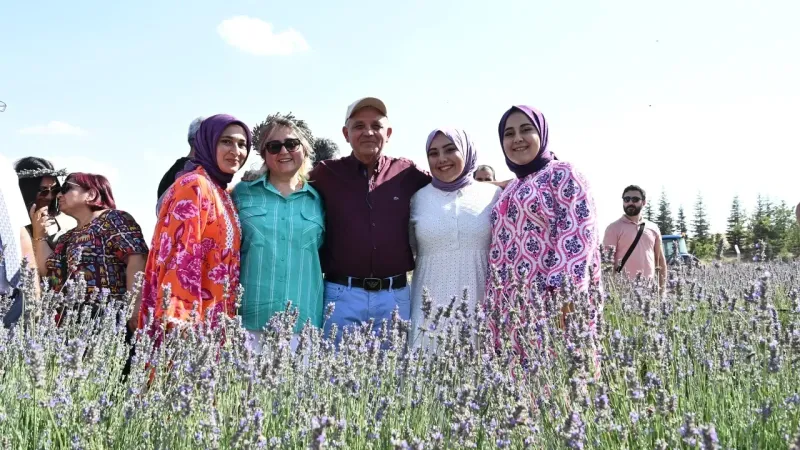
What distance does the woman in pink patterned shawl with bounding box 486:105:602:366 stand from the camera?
9.30 feet

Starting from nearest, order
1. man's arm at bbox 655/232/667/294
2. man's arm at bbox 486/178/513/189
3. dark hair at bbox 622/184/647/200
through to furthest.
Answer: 1. man's arm at bbox 486/178/513/189
2. man's arm at bbox 655/232/667/294
3. dark hair at bbox 622/184/647/200

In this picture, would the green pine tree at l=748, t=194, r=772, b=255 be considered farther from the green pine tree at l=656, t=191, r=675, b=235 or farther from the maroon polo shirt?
the maroon polo shirt

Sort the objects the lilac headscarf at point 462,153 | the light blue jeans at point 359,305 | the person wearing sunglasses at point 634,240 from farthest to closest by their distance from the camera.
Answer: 1. the person wearing sunglasses at point 634,240
2. the lilac headscarf at point 462,153
3. the light blue jeans at point 359,305

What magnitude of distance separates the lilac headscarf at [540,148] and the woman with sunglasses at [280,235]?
1.02 meters

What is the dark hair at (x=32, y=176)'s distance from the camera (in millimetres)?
4090

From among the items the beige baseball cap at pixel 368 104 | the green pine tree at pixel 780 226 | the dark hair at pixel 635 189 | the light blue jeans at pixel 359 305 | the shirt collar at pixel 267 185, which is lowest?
the light blue jeans at pixel 359 305

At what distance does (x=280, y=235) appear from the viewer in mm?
3160

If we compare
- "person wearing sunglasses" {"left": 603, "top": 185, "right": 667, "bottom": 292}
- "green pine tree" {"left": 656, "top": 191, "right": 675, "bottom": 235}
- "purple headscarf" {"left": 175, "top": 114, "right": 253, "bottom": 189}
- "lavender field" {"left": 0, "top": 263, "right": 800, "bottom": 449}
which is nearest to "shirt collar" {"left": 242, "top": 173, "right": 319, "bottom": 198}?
"purple headscarf" {"left": 175, "top": 114, "right": 253, "bottom": 189}

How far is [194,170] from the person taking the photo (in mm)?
3195

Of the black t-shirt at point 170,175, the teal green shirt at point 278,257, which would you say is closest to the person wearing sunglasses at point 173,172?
the black t-shirt at point 170,175

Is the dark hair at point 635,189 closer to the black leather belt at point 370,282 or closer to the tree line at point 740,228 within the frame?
the black leather belt at point 370,282

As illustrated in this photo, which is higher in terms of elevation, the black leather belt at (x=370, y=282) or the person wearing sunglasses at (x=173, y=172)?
the person wearing sunglasses at (x=173, y=172)

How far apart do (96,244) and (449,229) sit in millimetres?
1779

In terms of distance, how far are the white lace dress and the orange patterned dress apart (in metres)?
0.92
